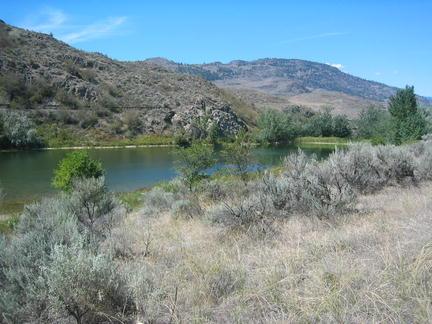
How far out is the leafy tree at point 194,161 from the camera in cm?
2620

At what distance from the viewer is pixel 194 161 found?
27.0 meters

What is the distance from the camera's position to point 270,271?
198 inches

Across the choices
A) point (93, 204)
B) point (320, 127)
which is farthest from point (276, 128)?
point (93, 204)

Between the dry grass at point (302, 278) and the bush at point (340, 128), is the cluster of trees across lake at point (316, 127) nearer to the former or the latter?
the bush at point (340, 128)

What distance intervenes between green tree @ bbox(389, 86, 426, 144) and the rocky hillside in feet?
131

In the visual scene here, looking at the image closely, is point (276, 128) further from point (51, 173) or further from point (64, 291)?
point (64, 291)

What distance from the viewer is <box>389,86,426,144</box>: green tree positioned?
51125 mm

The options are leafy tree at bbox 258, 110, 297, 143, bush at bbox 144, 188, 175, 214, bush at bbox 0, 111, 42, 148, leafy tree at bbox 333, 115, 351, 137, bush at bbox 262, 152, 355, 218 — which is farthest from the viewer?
leafy tree at bbox 333, 115, 351, 137

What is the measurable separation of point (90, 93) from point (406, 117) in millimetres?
66234

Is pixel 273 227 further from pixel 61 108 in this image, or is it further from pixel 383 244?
pixel 61 108

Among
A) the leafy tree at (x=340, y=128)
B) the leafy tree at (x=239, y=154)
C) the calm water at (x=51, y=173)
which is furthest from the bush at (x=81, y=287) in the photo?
the leafy tree at (x=340, y=128)

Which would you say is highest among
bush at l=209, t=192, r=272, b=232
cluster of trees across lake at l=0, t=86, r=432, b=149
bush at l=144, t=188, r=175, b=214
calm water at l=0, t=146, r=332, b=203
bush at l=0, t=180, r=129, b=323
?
cluster of trees across lake at l=0, t=86, r=432, b=149

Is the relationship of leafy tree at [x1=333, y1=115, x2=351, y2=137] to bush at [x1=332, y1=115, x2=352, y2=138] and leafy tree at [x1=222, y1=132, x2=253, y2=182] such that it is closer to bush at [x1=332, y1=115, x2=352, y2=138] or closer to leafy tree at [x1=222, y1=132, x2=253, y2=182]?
bush at [x1=332, y1=115, x2=352, y2=138]

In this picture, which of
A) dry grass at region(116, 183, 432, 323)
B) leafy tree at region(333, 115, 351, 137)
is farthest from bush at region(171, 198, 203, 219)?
leafy tree at region(333, 115, 351, 137)
